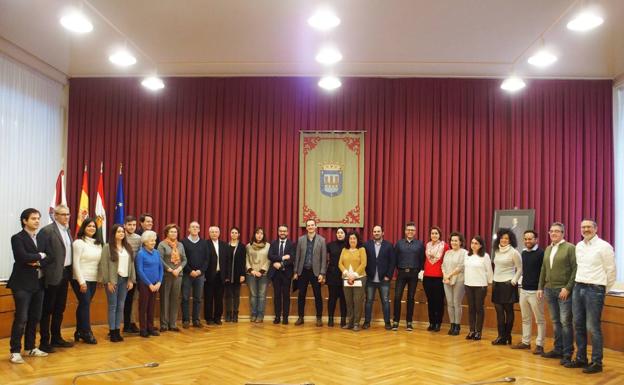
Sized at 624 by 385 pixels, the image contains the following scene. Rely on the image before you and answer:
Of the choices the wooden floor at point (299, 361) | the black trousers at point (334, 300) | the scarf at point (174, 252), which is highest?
the scarf at point (174, 252)

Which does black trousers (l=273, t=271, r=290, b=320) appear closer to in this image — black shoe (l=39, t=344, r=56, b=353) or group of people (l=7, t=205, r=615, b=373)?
group of people (l=7, t=205, r=615, b=373)

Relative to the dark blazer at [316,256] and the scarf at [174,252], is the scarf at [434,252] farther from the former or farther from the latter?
the scarf at [174,252]

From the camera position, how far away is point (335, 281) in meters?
7.22

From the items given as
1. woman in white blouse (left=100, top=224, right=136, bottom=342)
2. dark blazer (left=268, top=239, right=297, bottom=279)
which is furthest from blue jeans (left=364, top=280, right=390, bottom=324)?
woman in white blouse (left=100, top=224, right=136, bottom=342)

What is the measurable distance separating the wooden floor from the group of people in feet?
1.05

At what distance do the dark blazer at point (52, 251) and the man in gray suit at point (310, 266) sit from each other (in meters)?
3.13

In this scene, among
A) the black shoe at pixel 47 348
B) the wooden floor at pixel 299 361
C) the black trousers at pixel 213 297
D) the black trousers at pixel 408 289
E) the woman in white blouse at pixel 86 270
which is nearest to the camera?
the wooden floor at pixel 299 361

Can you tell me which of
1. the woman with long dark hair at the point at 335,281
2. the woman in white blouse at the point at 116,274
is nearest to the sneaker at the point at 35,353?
the woman in white blouse at the point at 116,274

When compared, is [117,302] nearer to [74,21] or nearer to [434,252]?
[74,21]

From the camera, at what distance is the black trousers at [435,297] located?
275 inches

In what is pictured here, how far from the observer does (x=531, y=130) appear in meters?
8.19

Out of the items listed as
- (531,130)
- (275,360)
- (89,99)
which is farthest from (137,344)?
(531,130)

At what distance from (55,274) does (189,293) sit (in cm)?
210

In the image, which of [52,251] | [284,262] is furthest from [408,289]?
[52,251]
